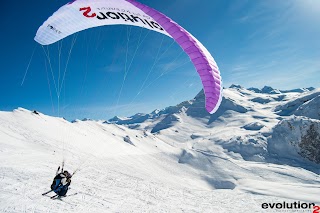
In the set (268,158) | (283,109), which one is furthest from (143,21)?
(283,109)

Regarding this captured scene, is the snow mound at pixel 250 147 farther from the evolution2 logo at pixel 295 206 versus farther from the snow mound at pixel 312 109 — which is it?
the evolution2 logo at pixel 295 206

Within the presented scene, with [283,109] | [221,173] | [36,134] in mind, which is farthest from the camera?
[283,109]

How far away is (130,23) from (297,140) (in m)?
70.6

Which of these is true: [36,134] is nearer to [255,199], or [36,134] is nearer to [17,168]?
[17,168]

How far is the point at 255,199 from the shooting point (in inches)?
727

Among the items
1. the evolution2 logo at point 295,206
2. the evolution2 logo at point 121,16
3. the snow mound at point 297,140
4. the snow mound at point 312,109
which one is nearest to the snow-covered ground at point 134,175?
the snow mound at point 297,140

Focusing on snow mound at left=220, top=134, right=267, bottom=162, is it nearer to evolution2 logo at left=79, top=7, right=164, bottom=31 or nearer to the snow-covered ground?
the snow-covered ground

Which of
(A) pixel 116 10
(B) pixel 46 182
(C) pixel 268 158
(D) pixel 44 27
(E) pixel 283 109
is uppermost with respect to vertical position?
(E) pixel 283 109

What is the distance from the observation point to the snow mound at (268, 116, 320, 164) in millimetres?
63094

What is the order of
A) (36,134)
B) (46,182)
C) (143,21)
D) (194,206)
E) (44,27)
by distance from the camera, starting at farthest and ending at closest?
(36,134) < (194,206) < (46,182) < (44,27) < (143,21)

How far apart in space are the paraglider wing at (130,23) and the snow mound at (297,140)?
67.1 metres

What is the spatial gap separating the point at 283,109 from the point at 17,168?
181m

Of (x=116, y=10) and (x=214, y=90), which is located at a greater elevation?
(x=116, y=10)

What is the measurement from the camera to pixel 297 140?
6675 centimetres
